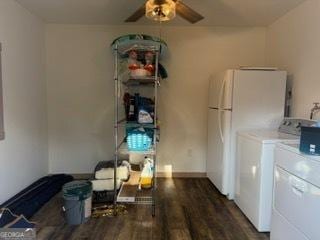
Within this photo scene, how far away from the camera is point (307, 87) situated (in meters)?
2.97

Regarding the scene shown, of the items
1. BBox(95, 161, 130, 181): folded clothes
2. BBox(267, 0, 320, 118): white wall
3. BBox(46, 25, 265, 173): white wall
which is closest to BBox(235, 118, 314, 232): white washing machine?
BBox(267, 0, 320, 118): white wall

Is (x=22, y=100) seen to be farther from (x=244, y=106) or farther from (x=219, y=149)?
(x=244, y=106)

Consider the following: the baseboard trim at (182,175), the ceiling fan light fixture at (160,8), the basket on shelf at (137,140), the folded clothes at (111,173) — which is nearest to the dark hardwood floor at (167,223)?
the folded clothes at (111,173)

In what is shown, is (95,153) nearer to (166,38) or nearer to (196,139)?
(196,139)

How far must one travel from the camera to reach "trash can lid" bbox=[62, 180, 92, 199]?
8.60 ft

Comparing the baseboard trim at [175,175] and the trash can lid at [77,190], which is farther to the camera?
the baseboard trim at [175,175]

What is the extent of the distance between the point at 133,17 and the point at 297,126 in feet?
6.81

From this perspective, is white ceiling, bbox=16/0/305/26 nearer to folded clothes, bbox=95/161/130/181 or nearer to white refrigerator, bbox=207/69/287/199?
white refrigerator, bbox=207/69/287/199

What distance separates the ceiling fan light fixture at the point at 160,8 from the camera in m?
2.29

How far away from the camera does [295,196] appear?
1930 millimetres

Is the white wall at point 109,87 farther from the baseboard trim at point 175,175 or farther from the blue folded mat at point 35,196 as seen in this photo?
the blue folded mat at point 35,196

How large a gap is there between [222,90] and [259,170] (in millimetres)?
1231

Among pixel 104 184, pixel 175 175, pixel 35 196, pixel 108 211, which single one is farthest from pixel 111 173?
pixel 175 175

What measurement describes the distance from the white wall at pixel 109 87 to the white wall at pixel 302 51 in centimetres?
64
